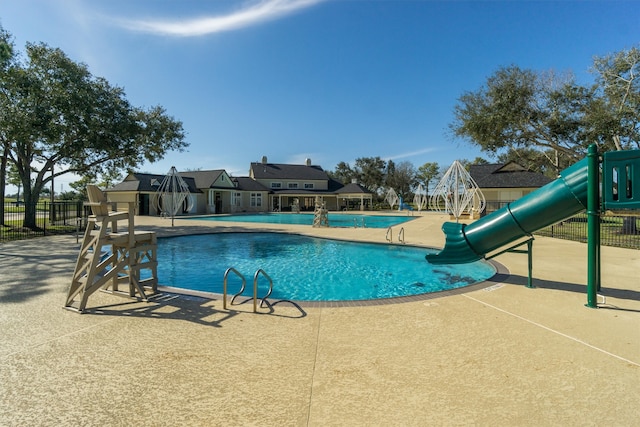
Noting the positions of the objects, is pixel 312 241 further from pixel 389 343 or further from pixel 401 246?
pixel 389 343

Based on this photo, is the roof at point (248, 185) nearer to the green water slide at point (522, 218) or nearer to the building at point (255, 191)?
the building at point (255, 191)

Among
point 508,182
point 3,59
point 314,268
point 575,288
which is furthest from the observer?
point 508,182

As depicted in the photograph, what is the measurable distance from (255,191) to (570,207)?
39641mm

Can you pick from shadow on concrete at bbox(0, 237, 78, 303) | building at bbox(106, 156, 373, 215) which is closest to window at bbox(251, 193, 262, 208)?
building at bbox(106, 156, 373, 215)

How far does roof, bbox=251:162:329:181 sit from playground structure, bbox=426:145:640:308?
42731 mm

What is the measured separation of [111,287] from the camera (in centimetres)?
632

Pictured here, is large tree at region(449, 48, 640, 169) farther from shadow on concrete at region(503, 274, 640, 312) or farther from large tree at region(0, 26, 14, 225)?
large tree at region(0, 26, 14, 225)

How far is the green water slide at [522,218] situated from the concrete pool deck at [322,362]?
136cm

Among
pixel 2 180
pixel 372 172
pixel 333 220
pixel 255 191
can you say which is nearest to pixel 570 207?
pixel 333 220

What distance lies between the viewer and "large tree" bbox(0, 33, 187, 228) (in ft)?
46.9

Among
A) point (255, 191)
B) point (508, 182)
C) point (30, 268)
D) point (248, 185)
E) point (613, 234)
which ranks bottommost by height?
point (30, 268)

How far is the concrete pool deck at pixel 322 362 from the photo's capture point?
2625 millimetres

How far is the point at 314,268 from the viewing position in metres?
10.6

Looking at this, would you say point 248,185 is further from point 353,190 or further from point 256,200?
point 353,190
